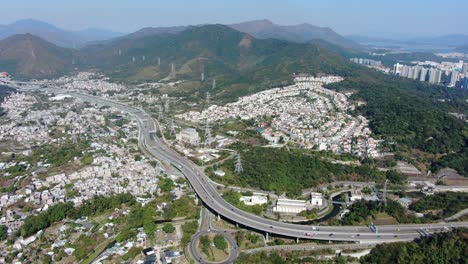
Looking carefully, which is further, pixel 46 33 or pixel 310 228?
pixel 46 33

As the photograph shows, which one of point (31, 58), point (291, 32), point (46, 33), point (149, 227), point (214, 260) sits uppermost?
point (291, 32)

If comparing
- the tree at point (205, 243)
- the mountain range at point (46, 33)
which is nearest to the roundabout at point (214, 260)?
the tree at point (205, 243)

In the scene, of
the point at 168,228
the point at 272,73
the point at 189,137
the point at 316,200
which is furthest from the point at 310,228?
Result: the point at 272,73

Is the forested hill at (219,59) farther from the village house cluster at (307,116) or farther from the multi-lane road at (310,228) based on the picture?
the multi-lane road at (310,228)

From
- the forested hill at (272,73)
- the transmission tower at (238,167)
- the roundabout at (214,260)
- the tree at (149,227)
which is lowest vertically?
the roundabout at (214,260)

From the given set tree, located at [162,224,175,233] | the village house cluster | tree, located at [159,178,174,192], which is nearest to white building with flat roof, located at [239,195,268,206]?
tree, located at [162,224,175,233]

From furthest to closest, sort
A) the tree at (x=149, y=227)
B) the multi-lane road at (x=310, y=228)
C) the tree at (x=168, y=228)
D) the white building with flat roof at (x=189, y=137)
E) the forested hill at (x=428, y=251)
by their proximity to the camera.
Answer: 1. the white building with flat roof at (x=189, y=137)
2. the tree at (x=168, y=228)
3. the tree at (x=149, y=227)
4. the multi-lane road at (x=310, y=228)
5. the forested hill at (x=428, y=251)

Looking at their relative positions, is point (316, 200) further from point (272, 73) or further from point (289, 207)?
point (272, 73)

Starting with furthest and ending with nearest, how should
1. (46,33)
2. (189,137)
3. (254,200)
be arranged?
(46,33) < (189,137) < (254,200)

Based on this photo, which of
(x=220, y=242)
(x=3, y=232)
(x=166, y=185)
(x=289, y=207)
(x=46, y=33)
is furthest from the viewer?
(x=46, y=33)

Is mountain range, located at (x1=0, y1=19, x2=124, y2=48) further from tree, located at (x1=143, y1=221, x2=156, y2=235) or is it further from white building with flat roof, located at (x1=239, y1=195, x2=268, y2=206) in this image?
tree, located at (x1=143, y1=221, x2=156, y2=235)
